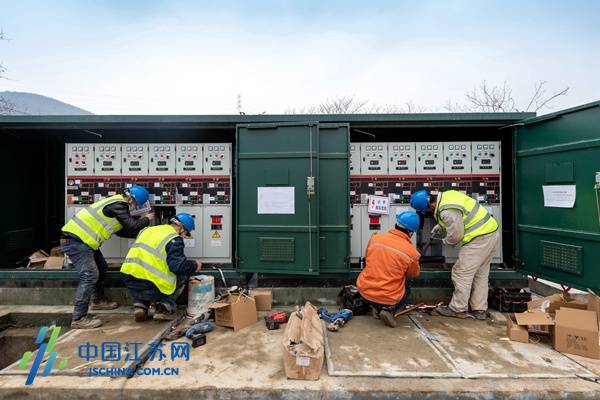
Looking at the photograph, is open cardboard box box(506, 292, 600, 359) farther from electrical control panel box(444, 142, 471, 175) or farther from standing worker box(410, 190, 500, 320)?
electrical control panel box(444, 142, 471, 175)

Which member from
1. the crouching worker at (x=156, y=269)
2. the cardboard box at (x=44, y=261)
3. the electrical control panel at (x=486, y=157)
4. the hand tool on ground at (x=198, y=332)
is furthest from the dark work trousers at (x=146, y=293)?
the electrical control panel at (x=486, y=157)

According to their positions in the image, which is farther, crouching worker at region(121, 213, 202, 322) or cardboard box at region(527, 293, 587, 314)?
crouching worker at region(121, 213, 202, 322)

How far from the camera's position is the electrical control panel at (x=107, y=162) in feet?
15.4

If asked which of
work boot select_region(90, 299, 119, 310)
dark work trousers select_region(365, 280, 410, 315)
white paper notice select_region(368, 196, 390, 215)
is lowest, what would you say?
work boot select_region(90, 299, 119, 310)

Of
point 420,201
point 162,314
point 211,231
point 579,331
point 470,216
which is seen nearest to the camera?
point 579,331

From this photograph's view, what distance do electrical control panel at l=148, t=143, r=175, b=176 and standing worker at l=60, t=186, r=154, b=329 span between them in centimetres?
60

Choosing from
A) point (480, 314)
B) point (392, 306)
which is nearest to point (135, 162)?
point (392, 306)

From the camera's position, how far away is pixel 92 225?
3.90 metres

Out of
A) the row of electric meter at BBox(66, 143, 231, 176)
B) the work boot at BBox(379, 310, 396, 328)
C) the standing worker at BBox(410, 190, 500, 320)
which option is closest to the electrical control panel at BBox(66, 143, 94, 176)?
the row of electric meter at BBox(66, 143, 231, 176)

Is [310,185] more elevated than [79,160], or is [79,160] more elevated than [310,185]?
[79,160]

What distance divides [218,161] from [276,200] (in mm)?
1163

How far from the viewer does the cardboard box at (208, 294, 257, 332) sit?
3.54 m

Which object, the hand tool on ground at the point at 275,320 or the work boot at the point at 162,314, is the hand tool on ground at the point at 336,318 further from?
the work boot at the point at 162,314

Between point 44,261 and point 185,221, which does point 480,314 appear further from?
point 44,261
